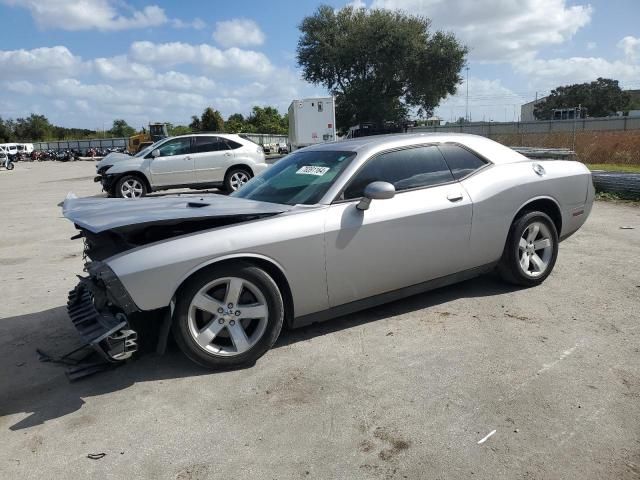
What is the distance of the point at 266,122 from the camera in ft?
269

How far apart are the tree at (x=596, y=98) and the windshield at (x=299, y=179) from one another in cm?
8978

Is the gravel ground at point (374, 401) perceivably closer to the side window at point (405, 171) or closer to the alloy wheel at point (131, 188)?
the side window at point (405, 171)

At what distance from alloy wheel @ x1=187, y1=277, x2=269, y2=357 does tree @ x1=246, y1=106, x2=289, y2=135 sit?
76336mm

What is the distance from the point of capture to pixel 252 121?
3327 inches

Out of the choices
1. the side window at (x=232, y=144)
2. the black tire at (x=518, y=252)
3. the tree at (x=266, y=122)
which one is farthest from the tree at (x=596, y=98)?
the black tire at (x=518, y=252)

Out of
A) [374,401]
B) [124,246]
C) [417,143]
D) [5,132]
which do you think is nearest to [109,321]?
[124,246]

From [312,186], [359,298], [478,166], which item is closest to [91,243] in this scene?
[312,186]

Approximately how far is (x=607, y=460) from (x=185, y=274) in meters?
2.49

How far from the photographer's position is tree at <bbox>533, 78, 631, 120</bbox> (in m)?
84.8

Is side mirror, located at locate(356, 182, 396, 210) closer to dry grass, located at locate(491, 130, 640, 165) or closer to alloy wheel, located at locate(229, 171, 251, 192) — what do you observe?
alloy wheel, located at locate(229, 171, 251, 192)

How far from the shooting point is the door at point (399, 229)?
151 inches

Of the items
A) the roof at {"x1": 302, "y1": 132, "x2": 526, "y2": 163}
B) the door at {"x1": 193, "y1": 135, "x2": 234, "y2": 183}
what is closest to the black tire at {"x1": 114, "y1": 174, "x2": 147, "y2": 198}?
the door at {"x1": 193, "y1": 135, "x2": 234, "y2": 183}

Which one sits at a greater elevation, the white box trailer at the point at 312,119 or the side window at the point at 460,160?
the white box trailer at the point at 312,119

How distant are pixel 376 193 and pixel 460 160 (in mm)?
1247
